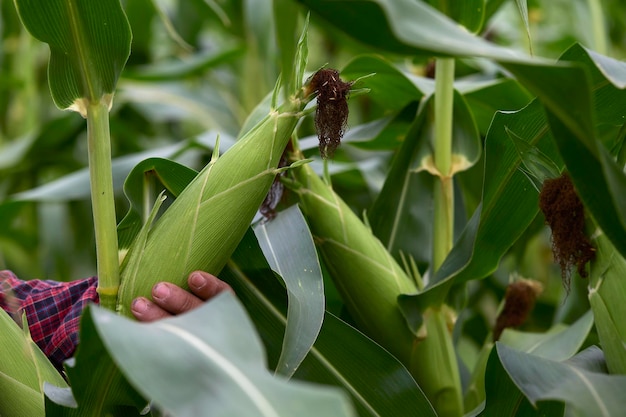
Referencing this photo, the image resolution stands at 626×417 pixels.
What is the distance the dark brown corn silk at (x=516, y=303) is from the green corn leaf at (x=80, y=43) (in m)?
0.61

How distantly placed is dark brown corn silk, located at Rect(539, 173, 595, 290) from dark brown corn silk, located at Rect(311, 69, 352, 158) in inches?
7.4

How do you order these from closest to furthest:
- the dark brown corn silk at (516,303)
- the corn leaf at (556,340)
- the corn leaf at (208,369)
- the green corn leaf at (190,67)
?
A: the corn leaf at (208,369) → the corn leaf at (556,340) → the dark brown corn silk at (516,303) → the green corn leaf at (190,67)

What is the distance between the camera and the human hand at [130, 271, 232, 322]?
0.68 metres

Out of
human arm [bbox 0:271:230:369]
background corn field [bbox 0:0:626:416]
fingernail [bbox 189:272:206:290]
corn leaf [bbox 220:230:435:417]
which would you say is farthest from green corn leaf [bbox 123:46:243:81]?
fingernail [bbox 189:272:206:290]

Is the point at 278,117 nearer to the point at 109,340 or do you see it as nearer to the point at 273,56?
the point at 109,340

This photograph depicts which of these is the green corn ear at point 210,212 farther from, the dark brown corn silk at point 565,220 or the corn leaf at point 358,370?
the dark brown corn silk at point 565,220

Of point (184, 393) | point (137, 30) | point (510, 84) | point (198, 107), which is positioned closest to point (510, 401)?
point (184, 393)

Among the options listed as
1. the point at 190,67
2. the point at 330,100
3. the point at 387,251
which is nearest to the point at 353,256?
the point at 387,251

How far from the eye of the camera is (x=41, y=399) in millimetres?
736

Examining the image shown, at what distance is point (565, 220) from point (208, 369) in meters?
0.33

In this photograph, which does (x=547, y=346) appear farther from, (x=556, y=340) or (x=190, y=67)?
(x=190, y=67)

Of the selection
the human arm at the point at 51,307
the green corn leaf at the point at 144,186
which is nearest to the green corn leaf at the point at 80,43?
the green corn leaf at the point at 144,186

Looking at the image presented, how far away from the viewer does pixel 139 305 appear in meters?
0.68

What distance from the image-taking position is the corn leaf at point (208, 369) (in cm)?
44
